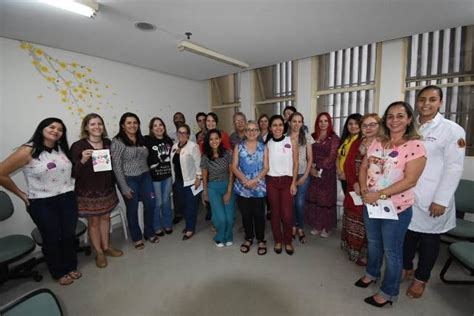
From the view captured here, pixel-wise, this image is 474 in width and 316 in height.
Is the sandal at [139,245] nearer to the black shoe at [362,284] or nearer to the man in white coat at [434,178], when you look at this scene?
the black shoe at [362,284]

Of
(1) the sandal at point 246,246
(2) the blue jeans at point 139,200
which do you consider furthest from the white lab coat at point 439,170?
(2) the blue jeans at point 139,200

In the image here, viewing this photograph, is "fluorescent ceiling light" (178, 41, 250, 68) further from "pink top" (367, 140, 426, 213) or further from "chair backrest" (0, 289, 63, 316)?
"chair backrest" (0, 289, 63, 316)

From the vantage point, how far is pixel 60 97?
9.59 ft

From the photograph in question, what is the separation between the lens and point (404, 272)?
6.66ft

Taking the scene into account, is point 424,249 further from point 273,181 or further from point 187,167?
point 187,167

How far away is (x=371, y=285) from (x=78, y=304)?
2.56 metres

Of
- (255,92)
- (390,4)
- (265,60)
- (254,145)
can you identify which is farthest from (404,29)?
(255,92)

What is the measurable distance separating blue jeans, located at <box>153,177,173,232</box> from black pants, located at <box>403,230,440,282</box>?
262cm

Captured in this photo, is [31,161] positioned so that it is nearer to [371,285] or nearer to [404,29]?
[371,285]

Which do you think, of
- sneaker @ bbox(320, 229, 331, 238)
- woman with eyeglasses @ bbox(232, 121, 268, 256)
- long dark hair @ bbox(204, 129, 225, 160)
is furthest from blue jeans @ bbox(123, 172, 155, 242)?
sneaker @ bbox(320, 229, 331, 238)

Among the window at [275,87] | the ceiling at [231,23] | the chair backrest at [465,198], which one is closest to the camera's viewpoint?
the ceiling at [231,23]

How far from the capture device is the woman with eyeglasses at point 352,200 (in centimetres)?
201

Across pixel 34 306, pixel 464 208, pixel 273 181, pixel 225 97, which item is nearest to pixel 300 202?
pixel 273 181

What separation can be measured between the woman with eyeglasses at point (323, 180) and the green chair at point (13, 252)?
3.05 metres
